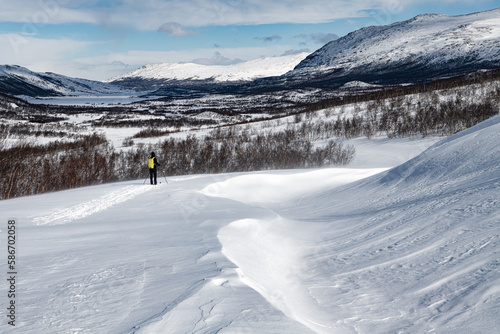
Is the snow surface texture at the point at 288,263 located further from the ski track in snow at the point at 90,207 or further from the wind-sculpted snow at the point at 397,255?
the ski track in snow at the point at 90,207

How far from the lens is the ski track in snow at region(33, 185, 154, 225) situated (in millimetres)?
10469

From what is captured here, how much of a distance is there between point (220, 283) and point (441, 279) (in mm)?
2986

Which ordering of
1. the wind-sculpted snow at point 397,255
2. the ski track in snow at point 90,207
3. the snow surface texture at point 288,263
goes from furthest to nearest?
the ski track in snow at point 90,207
the wind-sculpted snow at point 397,255
the snow surface texture at point 288,263

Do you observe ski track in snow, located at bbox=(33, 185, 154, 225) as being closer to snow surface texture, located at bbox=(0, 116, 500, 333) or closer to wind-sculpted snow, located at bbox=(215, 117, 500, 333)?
snow surface texture, located at bbox=(0, 116, 500, 333)

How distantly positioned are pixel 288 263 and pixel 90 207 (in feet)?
27.7

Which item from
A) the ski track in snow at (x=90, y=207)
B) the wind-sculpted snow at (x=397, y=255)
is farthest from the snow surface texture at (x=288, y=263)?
the ski track in snow at (x=90, y=207)

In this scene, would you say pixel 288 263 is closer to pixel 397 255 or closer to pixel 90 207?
pixel 397 255

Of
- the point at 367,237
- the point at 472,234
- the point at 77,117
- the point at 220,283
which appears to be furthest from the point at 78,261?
the point at 77,117

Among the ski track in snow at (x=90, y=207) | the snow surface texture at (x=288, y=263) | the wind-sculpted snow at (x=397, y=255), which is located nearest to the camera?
the snow surface texture at (x=288, y=263)

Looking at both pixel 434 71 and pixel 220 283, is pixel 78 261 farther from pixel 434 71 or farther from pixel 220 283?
pixel 434 71

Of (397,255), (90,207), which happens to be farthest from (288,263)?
(90,207)

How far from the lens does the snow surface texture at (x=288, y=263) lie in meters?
4.20

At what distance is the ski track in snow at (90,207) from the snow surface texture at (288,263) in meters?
0.14

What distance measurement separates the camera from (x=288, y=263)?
6.99m
